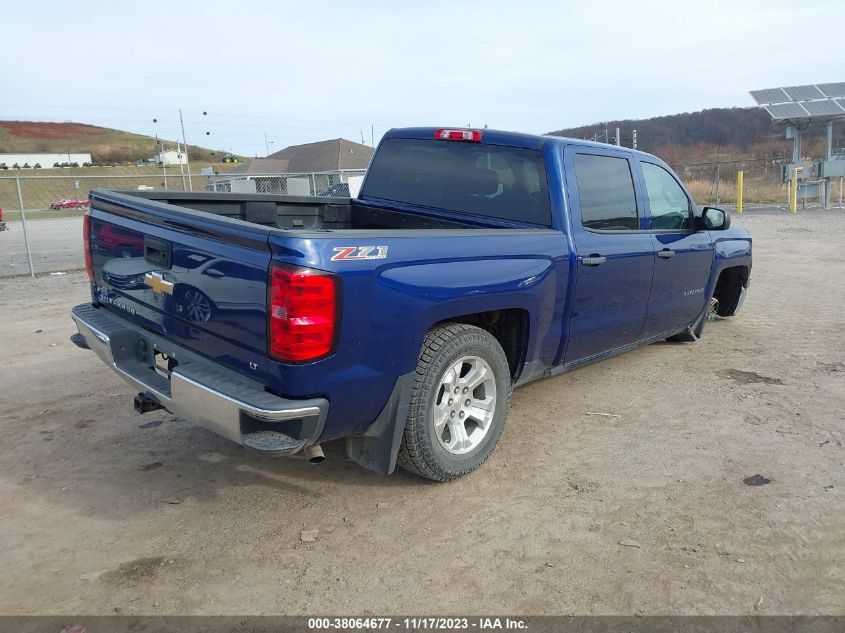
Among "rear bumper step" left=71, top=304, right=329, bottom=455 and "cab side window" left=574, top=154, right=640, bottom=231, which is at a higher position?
"cab side window" left=574, top=154, right=640, bottom=231

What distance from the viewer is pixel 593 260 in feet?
13.4

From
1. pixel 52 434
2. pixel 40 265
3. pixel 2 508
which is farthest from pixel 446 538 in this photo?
pixel 40 265

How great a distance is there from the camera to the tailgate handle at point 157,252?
3057mm

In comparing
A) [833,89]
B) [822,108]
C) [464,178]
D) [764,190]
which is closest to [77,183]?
[464,178]

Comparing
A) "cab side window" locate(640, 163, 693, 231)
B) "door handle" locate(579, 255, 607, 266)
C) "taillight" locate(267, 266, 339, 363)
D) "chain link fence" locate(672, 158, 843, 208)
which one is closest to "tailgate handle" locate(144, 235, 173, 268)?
"taillight" locate(267, 266, 339, 363)

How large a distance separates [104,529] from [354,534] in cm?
122

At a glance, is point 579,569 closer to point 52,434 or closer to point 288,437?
point 288,437

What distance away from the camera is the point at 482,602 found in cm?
256

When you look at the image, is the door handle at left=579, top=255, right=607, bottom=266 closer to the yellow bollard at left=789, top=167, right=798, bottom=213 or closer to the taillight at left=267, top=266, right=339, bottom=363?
the taillight at left=267, top=266, right=339, bottom=363

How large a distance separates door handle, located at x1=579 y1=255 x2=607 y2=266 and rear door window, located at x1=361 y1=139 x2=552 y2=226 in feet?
1.08

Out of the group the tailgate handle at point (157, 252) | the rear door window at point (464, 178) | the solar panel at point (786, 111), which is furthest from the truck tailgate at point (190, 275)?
the solar panel at point (786, 111)

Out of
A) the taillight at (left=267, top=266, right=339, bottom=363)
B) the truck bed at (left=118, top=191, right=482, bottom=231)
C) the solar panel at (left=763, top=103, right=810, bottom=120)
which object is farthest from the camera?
the solar panel at (left=763, top=103, right=810, bottom=120)

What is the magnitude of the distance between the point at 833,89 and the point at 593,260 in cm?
2619

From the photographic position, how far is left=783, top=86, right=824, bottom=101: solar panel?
23562mm
